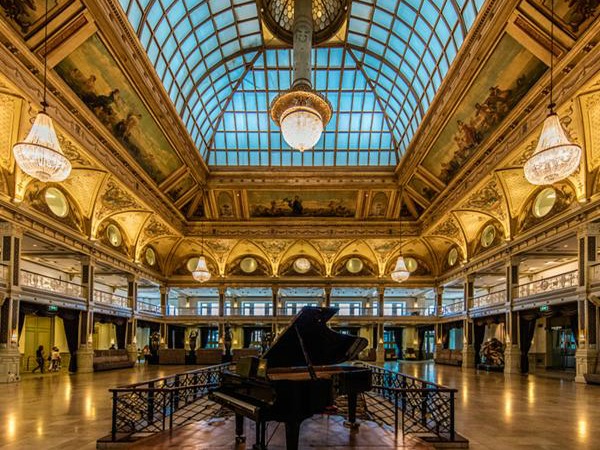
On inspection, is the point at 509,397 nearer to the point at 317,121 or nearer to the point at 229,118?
the point at 317,121

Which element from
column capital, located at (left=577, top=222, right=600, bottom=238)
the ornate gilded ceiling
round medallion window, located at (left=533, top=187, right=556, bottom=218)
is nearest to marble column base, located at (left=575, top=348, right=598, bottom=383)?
column capital, located at (left=577, top=222, right=600, bottom=238)

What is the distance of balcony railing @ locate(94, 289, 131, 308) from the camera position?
62.6 ft

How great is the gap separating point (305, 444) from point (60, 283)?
13719mm

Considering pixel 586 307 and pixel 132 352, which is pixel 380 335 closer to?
pixel 132 352

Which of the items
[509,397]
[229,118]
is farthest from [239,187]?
[509,397]

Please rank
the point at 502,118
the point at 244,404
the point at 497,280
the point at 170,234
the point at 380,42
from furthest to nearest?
1. the point at 497,280
2. the point at 170,234
3. the point at 380,42
4. the point at 502,118
5. the point at 244,404

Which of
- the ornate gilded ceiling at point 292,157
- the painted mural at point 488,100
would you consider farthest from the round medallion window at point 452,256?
Answer: the painted mural at point 488,100

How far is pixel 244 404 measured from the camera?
4.82 metres

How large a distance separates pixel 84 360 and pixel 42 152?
11477mm

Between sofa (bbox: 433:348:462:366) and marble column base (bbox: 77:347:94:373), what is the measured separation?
54.4ft

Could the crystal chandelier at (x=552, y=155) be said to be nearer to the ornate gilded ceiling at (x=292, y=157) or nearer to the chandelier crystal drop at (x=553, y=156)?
the chandelier crystal drop at (x=553, y=156)

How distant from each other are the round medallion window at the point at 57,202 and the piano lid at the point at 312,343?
40.9 ft

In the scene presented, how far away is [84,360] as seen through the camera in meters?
16.8

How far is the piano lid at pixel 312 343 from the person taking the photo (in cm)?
541
